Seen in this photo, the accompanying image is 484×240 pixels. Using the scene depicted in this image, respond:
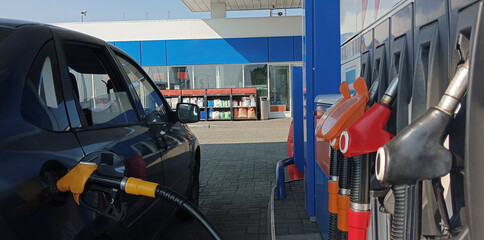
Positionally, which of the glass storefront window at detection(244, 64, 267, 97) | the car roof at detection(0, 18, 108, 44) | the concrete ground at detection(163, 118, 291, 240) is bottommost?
the concrete ground at detection(163, 118, 291, 240)

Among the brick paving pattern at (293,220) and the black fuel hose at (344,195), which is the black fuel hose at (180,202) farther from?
the brick paving pattern at (293,220)

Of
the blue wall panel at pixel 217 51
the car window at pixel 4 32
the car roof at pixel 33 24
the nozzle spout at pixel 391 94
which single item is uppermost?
the blue wall panel at pixel 217 51

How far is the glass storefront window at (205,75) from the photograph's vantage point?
19406mm

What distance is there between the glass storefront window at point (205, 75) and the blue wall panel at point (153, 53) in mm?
1782

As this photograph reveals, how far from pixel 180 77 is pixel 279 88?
517cm

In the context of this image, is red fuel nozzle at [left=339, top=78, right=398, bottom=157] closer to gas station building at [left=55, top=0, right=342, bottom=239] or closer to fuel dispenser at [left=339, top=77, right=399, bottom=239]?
fuel dispenser at [left=339, top=77, right=399, bottom=239]

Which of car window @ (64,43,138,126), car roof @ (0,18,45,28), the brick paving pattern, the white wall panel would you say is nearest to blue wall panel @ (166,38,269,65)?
the white wall panel

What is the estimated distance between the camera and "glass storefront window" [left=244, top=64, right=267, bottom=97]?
19.2 m

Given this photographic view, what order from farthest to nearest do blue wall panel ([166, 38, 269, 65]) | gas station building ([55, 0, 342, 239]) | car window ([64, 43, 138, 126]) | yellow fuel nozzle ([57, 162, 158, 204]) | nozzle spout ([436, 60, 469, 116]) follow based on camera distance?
blue wall panel ([166, 38, 269, 65])
gas station building ([55, 0, 342, 239])
car window ([64, 43, 138, 126])
yellow fuel nozzle ([57, 162, 158, 204])
nozzle spout ([436, 60, 469, 116])

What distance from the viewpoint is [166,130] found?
350cm

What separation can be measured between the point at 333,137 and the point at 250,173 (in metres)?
6.19

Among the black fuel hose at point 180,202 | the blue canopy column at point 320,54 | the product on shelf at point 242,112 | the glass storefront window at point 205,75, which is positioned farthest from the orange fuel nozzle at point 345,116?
the glass storefront window at point 205,75

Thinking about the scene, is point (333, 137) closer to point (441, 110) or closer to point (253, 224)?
point (441, 110)

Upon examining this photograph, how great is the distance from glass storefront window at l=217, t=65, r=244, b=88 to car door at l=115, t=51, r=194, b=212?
50.6ft
